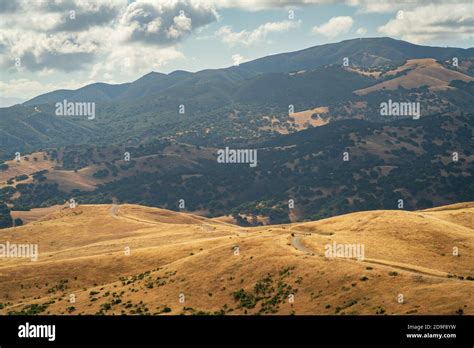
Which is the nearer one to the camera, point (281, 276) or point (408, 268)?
point (408, 268)

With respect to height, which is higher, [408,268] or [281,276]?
[408,268]

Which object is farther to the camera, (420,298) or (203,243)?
(203,243)

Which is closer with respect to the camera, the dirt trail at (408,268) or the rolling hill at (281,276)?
the rolling hill at (281,276)

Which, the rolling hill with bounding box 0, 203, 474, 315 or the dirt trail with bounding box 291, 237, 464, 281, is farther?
the dirt trail with bounding box 291, 237, 464, 281
